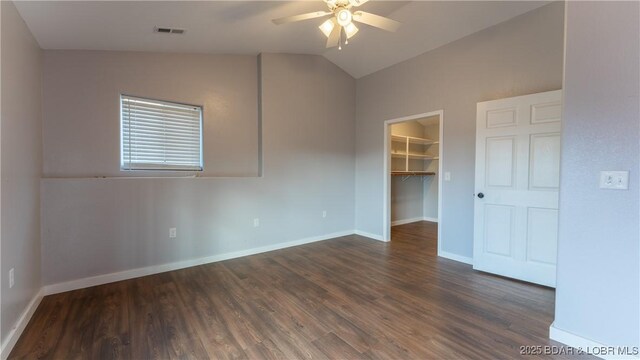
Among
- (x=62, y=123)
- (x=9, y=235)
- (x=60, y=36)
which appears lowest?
(x=9, y=235)

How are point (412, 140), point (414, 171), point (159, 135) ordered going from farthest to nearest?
point (414, 171) < point (412, 140) < point (159, 135)

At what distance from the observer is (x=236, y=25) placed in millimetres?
3141

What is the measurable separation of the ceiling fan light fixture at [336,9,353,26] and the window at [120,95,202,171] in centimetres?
235

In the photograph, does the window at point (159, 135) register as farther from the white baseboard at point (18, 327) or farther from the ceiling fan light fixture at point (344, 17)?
the ceiling fan light fixture at point (344, 17)

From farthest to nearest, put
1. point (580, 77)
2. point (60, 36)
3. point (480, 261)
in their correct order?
point (480, 261) → point (60, 36) → point (580, 77)

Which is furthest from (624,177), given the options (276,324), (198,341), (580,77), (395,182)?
(395,182)

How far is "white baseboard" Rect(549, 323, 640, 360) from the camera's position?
1.79 m

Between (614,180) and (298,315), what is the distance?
2.41 meters

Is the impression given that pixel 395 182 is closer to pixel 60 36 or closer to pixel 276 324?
pixel 276 324

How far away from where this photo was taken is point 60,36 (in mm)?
2684

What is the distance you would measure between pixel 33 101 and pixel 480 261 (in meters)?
4.96

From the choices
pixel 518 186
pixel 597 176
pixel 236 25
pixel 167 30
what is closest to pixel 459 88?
pixel 518 186

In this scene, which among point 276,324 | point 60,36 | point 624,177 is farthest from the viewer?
point 60,36

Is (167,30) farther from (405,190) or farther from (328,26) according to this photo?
(405,190)
